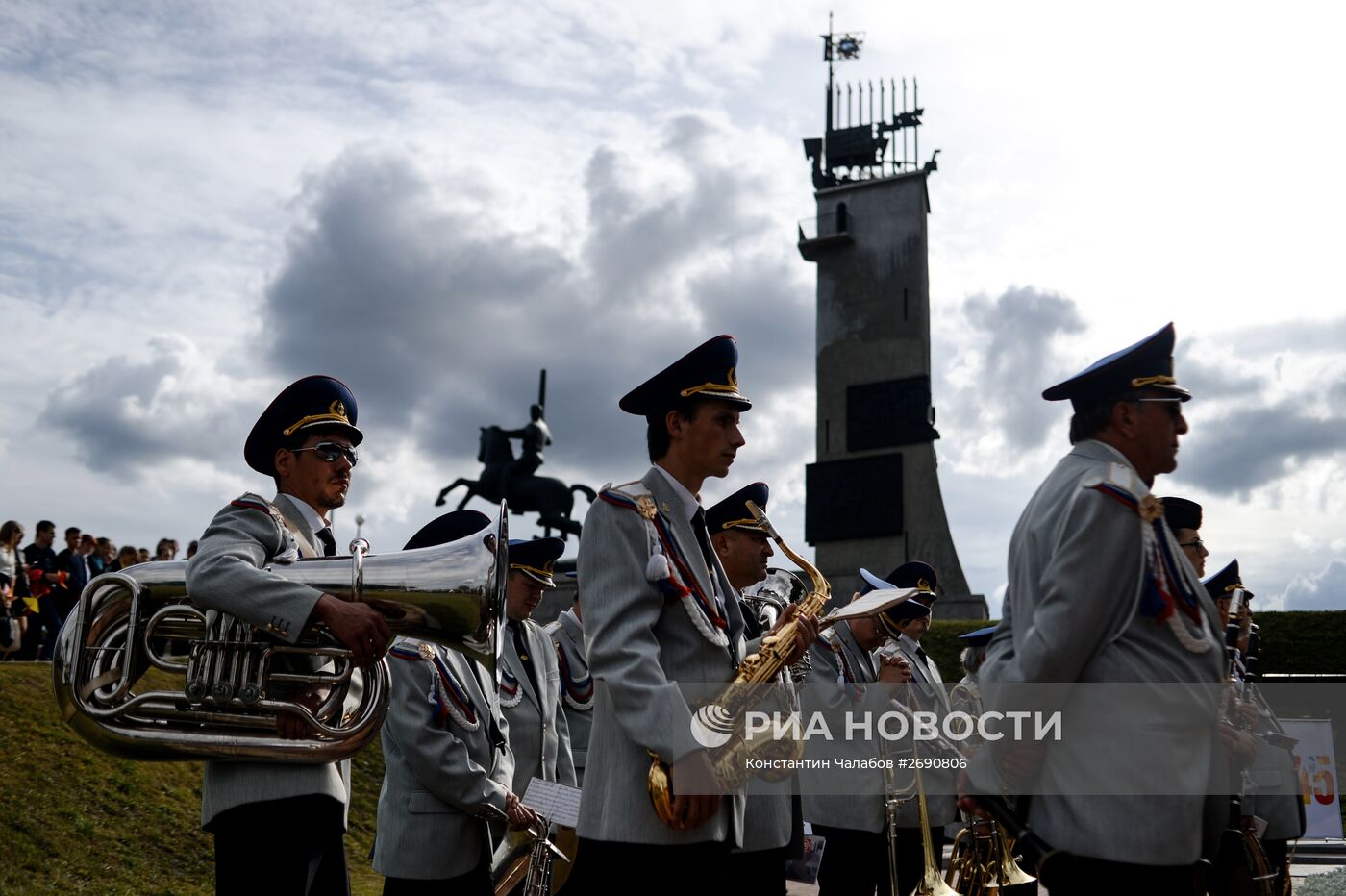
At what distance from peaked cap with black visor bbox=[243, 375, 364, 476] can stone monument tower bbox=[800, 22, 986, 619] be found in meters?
23.0

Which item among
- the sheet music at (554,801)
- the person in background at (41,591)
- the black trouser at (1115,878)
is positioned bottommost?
the black trouser at (1115,878)

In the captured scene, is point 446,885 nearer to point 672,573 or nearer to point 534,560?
point 534,560

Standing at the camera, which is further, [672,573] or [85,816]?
[85,816]

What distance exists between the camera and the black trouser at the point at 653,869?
3.66m

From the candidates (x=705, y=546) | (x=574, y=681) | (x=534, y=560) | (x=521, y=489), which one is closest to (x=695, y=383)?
(x=705, y=546)

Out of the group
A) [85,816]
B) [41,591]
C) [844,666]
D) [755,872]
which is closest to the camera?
[755,872]

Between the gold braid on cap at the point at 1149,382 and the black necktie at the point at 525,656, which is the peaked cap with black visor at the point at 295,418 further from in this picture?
the gold braid on cap at the point at 1149,382

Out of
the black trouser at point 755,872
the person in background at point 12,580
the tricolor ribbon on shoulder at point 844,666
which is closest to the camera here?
the black trouser at point 755,872

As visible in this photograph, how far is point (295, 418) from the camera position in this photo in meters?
4.61

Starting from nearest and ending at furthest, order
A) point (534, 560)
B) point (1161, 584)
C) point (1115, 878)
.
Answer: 1. point (1115, 878)
2. point (1161, 584)
3. point (534, 560)

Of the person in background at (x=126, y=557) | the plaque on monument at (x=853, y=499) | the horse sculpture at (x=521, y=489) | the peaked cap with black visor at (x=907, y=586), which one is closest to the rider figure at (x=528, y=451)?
the horse sculpture at (x=521, y=489)

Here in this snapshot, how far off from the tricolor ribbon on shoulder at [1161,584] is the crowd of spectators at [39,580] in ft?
40.8

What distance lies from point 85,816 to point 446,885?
564cm

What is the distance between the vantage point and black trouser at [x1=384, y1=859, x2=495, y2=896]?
5.23m
